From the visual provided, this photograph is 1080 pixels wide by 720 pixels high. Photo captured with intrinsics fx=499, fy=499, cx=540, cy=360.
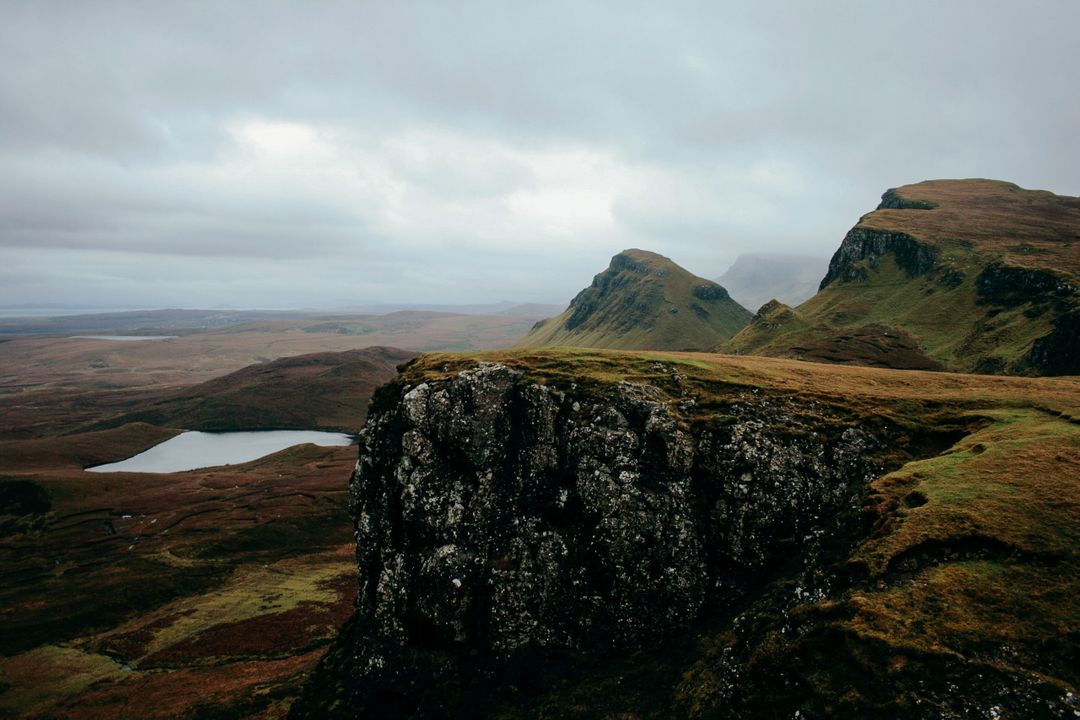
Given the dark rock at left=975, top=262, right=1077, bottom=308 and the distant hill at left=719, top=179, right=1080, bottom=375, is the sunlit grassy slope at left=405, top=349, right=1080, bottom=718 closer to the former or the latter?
the distant hill at left=719, top=179, right=1080, bottom=375

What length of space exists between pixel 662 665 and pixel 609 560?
243 inches

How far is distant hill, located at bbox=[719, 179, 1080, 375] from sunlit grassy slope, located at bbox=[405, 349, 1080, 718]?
52391 mm

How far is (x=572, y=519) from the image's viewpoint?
33.2 m

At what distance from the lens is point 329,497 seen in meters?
111

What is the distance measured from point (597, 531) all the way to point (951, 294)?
10295 cm

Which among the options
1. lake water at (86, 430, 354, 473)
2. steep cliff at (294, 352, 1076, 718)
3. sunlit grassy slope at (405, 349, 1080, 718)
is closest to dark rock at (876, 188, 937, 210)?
sunlit grassy slope at (405, 349, 1080, 718)

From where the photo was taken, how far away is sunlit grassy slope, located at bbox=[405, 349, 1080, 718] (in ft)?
59.2

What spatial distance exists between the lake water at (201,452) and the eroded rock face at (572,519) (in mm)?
153518

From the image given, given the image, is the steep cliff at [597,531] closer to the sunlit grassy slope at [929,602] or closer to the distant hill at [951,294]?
the sunlit grassy slope at [929,602]

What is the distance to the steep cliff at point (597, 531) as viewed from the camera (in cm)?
2875

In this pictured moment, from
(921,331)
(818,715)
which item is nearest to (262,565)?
(818,715)

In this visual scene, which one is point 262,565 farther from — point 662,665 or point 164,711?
point 662,665

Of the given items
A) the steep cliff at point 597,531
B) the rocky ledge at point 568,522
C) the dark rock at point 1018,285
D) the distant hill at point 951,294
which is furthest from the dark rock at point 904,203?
the rocky ledge at point 568,522

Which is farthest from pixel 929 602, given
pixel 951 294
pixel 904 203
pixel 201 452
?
pixel 201 452
